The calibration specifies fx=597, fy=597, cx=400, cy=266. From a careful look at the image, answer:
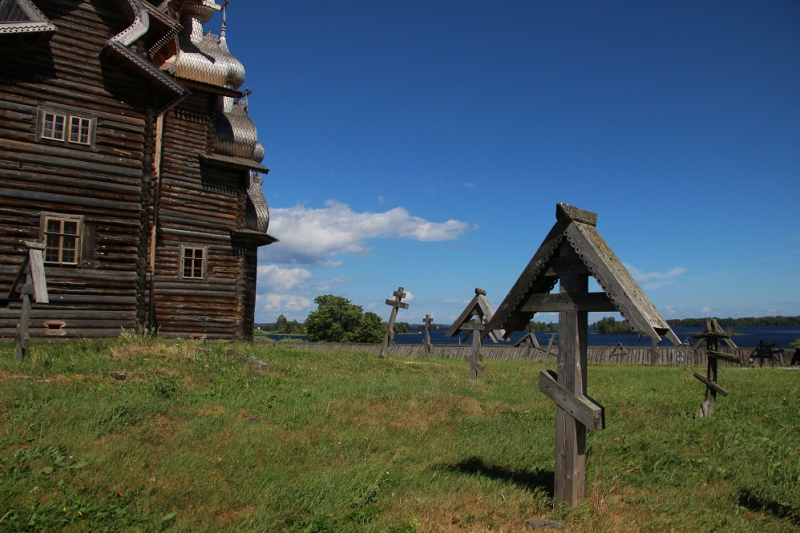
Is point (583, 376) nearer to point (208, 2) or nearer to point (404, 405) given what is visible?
point (404, 405)

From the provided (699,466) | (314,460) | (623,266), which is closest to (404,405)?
(314,460)

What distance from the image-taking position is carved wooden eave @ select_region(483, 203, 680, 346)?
21.1 feet

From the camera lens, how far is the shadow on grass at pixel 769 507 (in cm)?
729

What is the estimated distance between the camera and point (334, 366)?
18250 millimetres

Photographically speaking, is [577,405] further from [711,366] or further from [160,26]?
[160,26]

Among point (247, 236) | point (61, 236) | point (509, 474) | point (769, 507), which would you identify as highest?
point (247, 236)

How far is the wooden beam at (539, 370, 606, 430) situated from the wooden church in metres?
12.5

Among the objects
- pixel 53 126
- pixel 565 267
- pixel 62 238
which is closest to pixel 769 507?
pixel 565 267

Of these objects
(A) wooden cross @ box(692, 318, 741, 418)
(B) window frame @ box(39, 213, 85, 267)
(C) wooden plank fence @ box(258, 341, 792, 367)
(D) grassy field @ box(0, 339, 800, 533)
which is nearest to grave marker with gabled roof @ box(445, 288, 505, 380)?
(D) grassy field @ box(0, 339, 800, 533)

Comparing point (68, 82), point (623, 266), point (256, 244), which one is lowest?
point (623, 266)

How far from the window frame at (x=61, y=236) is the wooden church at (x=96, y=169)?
0.09 feet

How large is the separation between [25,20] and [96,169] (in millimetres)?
4330

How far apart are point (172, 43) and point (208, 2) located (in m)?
7.30

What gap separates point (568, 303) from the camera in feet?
23.4
